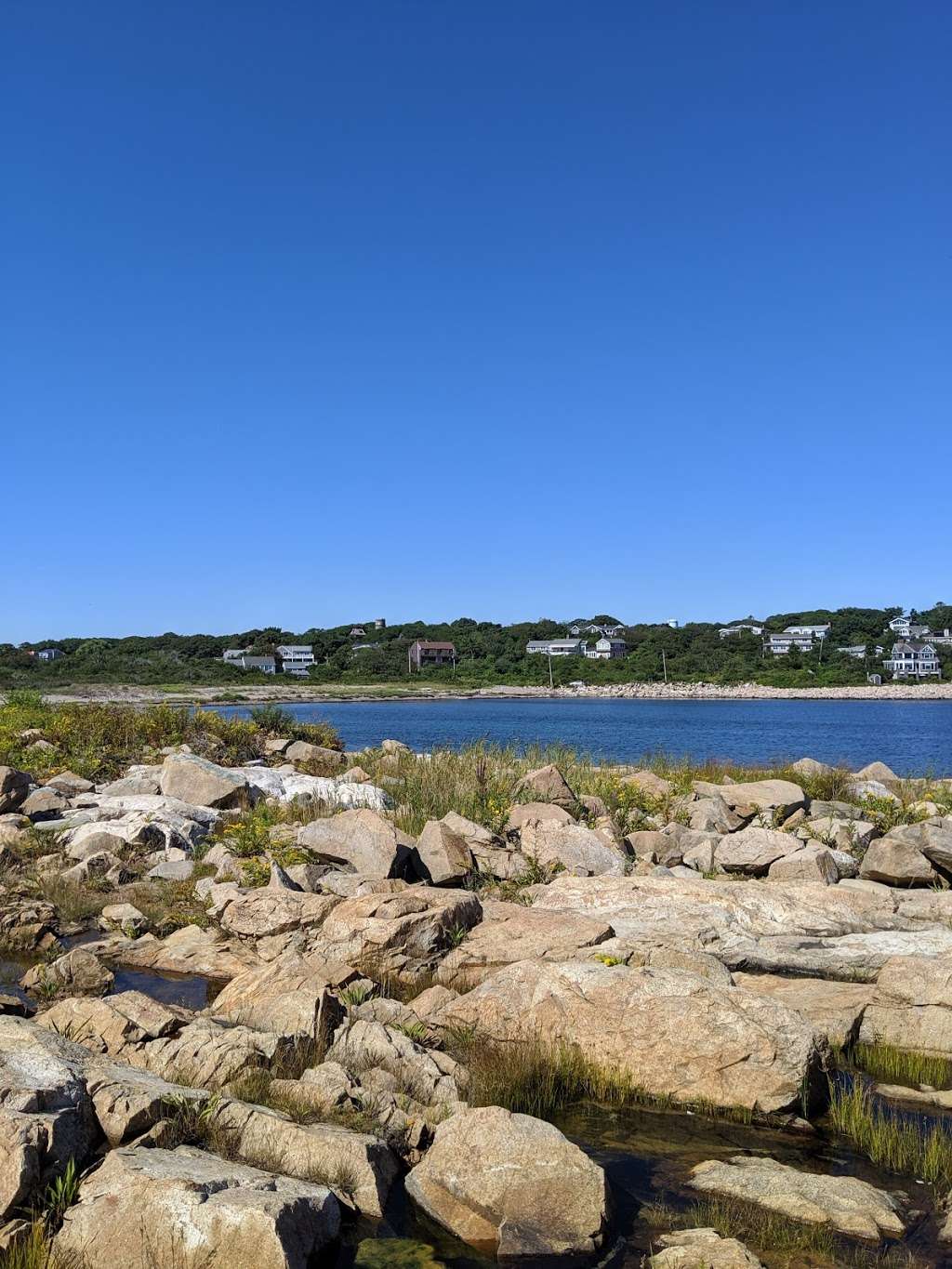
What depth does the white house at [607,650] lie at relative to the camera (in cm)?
15440

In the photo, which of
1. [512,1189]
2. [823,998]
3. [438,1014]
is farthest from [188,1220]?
[823,998]

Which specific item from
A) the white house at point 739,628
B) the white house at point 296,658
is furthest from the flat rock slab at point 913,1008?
the white house at point 739,628

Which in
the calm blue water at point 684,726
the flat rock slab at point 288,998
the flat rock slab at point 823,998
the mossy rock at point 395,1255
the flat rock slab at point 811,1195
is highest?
the flat rock slab at point 288,998

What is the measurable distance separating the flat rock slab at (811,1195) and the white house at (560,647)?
147 m

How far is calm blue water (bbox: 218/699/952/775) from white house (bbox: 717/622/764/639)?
57807 millimetres

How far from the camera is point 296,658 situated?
140625 mm

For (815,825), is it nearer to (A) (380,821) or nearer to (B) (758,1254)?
(A) (380,821)

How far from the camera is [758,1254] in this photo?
17.1 feet

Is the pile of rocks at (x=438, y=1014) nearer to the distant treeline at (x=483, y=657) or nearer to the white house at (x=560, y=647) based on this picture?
the distant treeline at (x=483, y=657)

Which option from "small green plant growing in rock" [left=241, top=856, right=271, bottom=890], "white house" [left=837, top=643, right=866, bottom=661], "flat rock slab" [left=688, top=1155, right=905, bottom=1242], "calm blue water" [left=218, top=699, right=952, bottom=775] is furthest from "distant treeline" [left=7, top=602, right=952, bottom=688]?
"flat rock slab" [left=688, top=1155, right=905, bottom=1242]

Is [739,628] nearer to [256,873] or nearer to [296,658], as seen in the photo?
[296,658]

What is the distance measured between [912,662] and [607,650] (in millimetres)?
44097

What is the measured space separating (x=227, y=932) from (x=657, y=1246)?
686 centimetres

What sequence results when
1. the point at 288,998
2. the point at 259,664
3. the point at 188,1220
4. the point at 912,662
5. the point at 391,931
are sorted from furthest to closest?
the point at 912,662 < the point at 259,664 < the point at 391,931 < the point at 288,998 < the point at 188,1220
